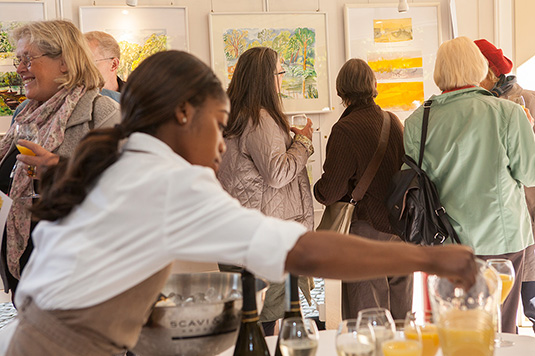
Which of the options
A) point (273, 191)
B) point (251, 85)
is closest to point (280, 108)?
Answer: point (251, 85)

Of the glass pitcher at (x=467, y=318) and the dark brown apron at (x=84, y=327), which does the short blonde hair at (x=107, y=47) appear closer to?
the dark brown apron at (x=84, y=327)

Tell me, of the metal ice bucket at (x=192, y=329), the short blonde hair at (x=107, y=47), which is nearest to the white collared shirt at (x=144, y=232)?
the metal ice bucket at (x=192, y=329)

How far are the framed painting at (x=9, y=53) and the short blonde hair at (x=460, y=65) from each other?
9.33ft

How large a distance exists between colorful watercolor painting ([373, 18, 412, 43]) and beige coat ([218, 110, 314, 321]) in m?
2.17

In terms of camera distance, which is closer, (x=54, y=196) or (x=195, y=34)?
(x=54, y=196)

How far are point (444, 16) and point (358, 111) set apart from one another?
7.18 feet

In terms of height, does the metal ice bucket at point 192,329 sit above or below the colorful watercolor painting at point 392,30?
below

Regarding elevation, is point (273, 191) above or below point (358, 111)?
below

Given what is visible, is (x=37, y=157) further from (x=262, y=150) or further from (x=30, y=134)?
(x=262, y=150)

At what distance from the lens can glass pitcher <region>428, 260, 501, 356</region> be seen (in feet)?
3.83

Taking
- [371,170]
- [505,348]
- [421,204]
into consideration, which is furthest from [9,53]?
[505,348]

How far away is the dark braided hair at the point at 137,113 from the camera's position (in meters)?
1.15

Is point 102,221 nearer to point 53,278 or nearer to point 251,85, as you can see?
point 53,278

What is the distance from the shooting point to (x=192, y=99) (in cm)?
121
